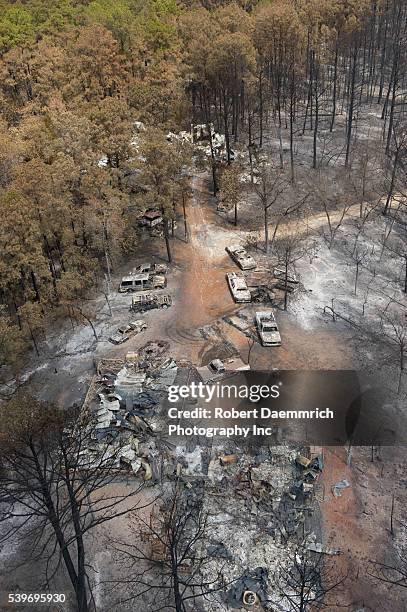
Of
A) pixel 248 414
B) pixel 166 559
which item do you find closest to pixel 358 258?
pixel 248 414

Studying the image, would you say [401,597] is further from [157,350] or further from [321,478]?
[157,350]

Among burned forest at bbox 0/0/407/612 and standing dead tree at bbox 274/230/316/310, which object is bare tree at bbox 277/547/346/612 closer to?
burned forest at bbox 0/0/407/612

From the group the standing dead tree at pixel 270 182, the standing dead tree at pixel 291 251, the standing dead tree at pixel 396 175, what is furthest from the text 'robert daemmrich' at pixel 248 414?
the standing dead tree at pixel 396 175

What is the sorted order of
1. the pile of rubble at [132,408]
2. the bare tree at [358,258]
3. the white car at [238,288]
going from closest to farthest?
1. the pile of rubble at [132,408]
2. the white car at [238,288]
3. the bare tree at [358,258]

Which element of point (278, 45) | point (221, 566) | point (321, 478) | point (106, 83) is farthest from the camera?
point (278, 45)

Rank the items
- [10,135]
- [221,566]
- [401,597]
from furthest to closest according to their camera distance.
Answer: [10,135] → [221,566] → [401,597]

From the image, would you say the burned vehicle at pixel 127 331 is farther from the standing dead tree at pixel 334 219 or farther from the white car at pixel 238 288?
the standing dead tree at pixel 334 219

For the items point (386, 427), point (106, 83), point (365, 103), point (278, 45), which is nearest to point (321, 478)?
point (386, 427)

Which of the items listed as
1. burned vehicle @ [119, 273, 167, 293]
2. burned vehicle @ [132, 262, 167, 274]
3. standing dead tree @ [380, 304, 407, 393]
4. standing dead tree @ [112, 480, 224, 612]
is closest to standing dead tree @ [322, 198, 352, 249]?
standing dead tree @ [380, 304, 407, 393]
